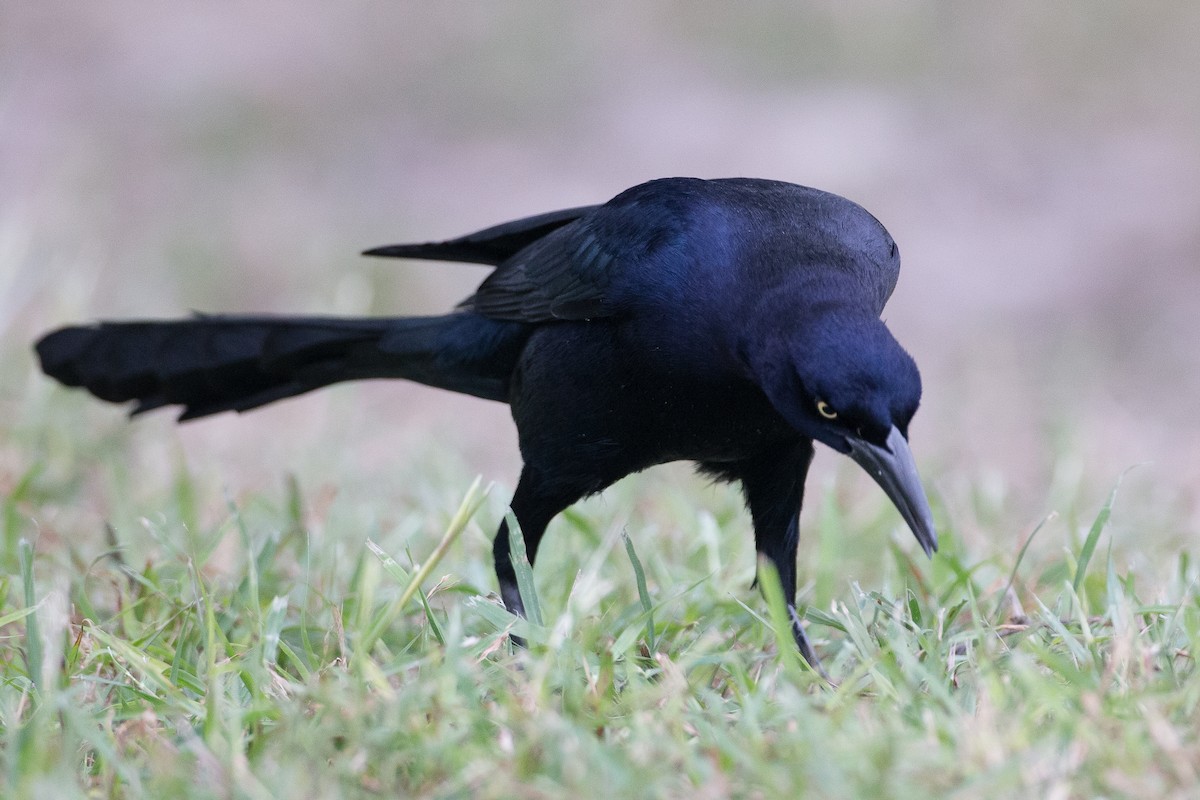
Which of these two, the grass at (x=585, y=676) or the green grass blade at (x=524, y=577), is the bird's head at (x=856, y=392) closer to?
the grass at (x=585, y=676)

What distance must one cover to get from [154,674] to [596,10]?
9241 millimetres

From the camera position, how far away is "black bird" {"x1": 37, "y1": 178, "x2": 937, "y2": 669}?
2.77m

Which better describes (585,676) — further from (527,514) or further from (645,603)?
(527,514)

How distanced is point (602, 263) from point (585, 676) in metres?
1.16

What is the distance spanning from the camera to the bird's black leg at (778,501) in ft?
11.5

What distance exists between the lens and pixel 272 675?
2643 mm

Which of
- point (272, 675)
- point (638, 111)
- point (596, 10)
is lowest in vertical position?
point (272, 675)

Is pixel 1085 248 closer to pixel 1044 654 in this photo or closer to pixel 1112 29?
pixel 1112 29

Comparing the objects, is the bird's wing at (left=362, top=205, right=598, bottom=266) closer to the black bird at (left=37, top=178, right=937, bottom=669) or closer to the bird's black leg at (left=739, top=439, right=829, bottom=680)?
the black bird at (left=37, top=178, right=937, bottom=669)

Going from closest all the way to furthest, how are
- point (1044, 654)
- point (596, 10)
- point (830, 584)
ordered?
point (1044, 654), point (830, 584), point (596, 10)

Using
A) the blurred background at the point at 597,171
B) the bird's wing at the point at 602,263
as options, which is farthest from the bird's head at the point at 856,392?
the blurred background at the point at 597,171

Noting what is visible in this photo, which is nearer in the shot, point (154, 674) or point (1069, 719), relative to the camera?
point (1069, 719)

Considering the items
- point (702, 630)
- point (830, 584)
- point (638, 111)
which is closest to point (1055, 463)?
point (830, 584)

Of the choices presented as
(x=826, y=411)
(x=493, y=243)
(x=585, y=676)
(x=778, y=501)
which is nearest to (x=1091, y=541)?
(x=826, y=411)
